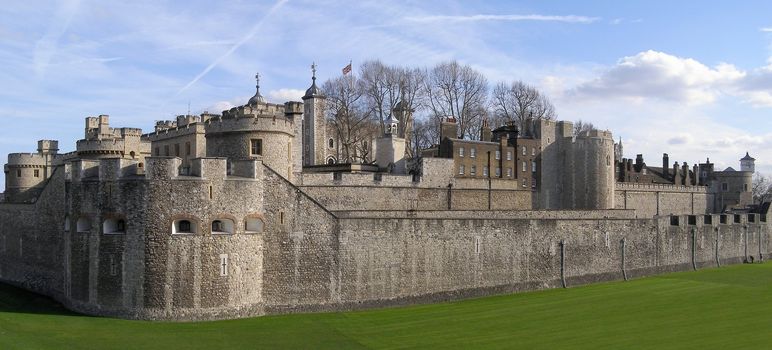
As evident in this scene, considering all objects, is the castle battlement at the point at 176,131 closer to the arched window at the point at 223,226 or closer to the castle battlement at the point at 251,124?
the castle battlement at the point at 251,124

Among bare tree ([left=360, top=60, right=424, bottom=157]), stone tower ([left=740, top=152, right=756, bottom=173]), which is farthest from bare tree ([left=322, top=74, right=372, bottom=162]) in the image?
stone tower ([left=740, top=152, right=756, bottom=173])

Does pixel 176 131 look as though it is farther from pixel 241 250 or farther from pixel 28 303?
pixel 241 250

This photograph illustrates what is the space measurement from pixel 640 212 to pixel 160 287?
49.3 meters

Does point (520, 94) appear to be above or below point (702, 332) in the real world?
above

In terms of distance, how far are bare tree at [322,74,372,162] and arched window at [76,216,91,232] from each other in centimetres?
3532

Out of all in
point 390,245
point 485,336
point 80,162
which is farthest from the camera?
point 390,245

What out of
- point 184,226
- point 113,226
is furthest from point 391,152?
point 113,226

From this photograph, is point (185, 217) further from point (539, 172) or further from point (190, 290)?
point (539, 172)

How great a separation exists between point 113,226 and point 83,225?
2.03 metres

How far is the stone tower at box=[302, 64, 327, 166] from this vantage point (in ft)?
187

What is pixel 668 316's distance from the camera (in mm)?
29141

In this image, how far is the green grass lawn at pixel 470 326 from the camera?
Result: 24.1 metres

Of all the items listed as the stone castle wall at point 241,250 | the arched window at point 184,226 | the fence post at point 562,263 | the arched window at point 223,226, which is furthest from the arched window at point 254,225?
the fence post at point 562,263

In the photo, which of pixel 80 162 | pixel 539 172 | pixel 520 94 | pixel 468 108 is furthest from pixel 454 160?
pixel 520 94
